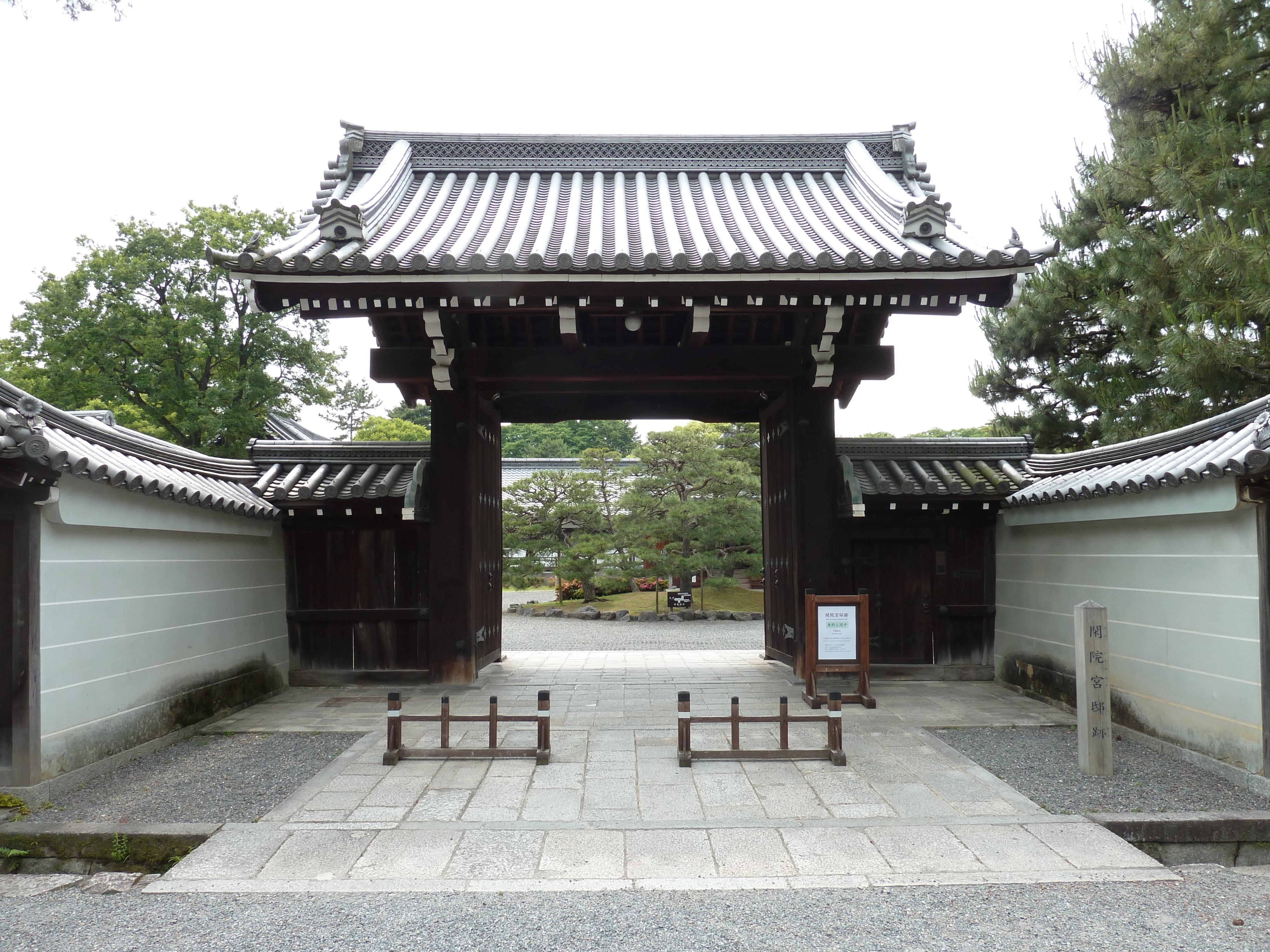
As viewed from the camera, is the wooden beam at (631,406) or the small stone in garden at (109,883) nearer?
the small stone in garden at (109,883)

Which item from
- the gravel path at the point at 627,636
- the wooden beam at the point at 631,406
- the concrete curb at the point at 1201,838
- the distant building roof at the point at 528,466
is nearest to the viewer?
the concrete curb at the point at 1201,838

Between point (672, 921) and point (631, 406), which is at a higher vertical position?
point (631, 406)

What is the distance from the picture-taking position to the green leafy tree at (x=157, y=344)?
752 inches

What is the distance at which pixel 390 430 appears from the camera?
26.3 metres

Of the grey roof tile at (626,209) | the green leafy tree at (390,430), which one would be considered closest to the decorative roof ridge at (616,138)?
the grey roof tile at (626,209)

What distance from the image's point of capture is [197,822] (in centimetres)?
453

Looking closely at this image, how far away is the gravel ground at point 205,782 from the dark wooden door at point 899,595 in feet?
19.2

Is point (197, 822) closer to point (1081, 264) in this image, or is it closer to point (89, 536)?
point (89, 536)

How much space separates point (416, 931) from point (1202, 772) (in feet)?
17.7

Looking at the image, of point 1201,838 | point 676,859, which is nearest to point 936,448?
point 1201,838

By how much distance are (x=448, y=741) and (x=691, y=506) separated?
12374 mm

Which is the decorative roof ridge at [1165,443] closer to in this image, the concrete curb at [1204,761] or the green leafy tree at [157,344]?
the concrete curb at [1204,761]

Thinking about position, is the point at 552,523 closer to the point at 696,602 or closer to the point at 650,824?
the point at 696,602

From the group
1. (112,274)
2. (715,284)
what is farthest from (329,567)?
(112,274)
